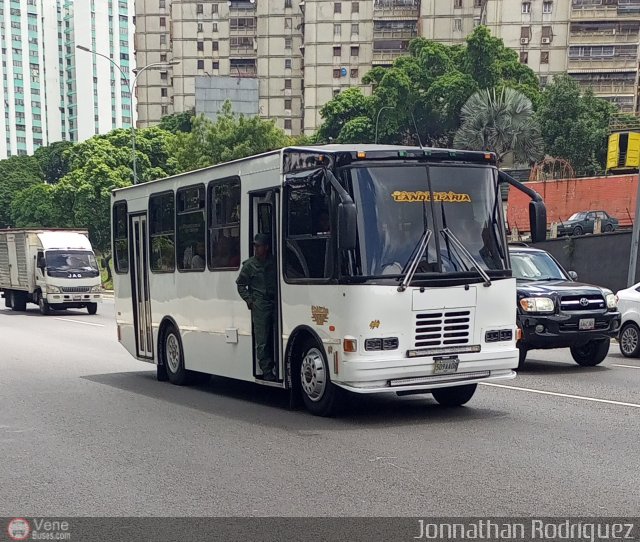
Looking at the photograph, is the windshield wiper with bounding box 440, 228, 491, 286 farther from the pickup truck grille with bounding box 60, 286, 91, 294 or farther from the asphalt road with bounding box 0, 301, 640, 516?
the pickup truck grille with bounding box 60, 286, 91, 294

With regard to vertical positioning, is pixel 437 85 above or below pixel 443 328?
above

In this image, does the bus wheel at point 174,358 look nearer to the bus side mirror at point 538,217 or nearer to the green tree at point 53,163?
the bus side mirror at point 538,217

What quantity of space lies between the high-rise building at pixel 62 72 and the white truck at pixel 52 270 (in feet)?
473

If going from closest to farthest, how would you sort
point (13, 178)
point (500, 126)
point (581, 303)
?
1. point (581, 303)
2. point (500, 126)
3. point (13, 178)

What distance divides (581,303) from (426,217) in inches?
215

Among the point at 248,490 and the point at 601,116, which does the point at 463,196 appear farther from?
the point at 601,116

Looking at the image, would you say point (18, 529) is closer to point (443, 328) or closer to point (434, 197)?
point (443, 328)

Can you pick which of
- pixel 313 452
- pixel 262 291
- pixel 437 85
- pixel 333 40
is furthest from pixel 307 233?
pixel 333 40

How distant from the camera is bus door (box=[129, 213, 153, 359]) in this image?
533 inches

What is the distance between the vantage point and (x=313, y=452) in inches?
301

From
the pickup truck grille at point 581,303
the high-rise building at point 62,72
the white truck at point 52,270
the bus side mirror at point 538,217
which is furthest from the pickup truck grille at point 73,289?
the high-rise building at point 62,72

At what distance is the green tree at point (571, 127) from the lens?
208 feet

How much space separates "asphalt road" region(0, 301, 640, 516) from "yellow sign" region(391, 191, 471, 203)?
2.31 meters

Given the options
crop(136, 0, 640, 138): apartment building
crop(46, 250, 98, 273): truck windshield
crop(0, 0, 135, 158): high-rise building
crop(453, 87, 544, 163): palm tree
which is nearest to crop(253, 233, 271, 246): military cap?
crop(46, 250, 98, 273): truck windshield
